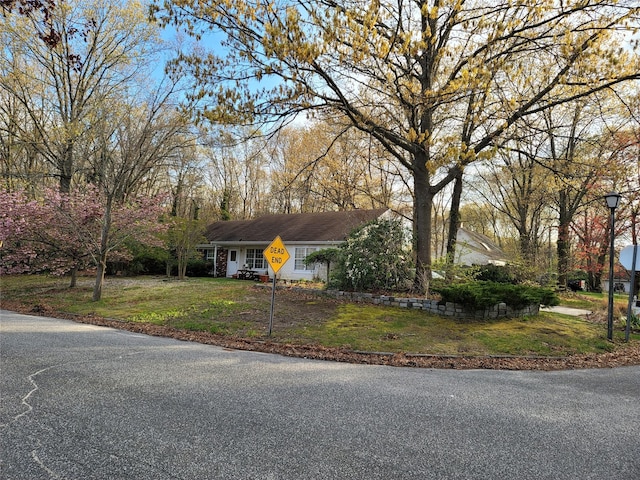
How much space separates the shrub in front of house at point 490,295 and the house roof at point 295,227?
29.9ft

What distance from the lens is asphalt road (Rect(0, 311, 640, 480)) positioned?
9.20 feet

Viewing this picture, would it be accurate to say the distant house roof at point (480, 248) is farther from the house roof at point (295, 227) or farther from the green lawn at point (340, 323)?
the green lawn at point (340, 323)

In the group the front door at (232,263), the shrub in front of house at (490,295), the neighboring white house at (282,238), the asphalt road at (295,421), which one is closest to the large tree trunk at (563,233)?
the neighboring white house at (282,238)

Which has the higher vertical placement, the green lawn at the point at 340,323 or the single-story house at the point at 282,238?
the single-story house at the point at 282,238

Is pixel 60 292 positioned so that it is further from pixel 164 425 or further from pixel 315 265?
pixel 164 425

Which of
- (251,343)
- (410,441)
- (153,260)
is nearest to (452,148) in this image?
(251,343)

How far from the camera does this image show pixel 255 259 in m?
24.5

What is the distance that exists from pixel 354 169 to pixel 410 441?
22.2 metres

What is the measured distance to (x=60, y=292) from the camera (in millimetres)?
15695

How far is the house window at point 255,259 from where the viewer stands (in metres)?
24.3

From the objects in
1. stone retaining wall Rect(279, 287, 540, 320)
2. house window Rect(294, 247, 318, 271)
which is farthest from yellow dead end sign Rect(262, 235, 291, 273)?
house window Rect(294, 247, 318, 271)

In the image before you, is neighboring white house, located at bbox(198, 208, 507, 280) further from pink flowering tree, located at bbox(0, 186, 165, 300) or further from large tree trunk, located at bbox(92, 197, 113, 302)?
large tree trunk, located at bbox(92, 197, 113, 302)

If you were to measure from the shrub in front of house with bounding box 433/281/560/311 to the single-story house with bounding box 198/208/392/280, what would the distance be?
367 inches

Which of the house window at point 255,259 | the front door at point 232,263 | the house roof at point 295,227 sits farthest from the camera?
the front door at point 232,263
